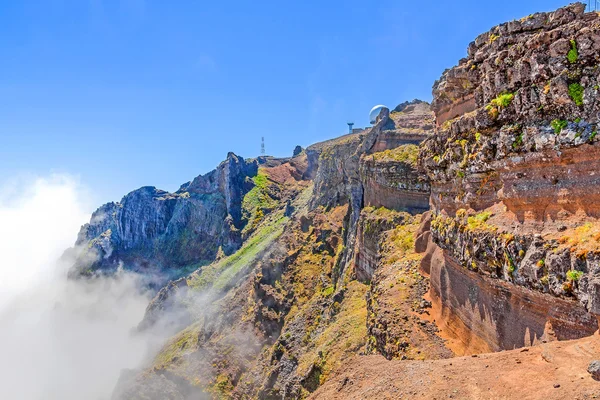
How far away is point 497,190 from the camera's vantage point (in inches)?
664

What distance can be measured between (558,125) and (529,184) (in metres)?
2.56

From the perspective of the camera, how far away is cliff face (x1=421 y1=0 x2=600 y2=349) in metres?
11.9

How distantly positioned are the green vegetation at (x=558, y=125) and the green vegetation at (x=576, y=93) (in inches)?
29.8

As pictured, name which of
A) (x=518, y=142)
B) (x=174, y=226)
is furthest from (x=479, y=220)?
(x=174, y=226)

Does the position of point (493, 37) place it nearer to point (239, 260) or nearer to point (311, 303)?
point (311, 303)

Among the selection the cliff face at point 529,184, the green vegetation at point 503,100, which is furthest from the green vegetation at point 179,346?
the green vegetation at point 503,100

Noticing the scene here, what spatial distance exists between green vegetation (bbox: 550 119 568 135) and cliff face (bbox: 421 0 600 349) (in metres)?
0.04

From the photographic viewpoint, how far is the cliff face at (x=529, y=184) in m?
11.9

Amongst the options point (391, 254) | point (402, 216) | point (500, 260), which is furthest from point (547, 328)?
point (402, 216)

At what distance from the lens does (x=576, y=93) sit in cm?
1216

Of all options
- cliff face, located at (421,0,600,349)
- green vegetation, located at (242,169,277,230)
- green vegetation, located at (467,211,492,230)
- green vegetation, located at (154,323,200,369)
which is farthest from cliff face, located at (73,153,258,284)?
green vegetation, located at (467,211,492,230)

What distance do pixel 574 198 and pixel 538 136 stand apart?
249 cm

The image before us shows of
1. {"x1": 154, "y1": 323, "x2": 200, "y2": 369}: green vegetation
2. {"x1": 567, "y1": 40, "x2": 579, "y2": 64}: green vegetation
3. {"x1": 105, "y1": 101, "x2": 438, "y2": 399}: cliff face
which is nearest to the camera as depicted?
{"x1": 567, "y1": 40, "x2": 579, "y2": 64}: green vegetation

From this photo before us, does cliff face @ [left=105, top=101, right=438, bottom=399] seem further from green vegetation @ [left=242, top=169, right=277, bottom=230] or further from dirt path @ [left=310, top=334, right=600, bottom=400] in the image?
green vegetation @ [left=242, top=169, right=277, bottom=230]
